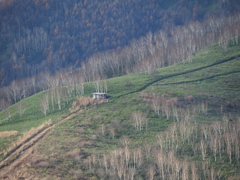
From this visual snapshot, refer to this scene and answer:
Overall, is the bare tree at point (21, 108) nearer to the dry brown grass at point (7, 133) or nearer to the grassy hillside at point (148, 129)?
the grassy hillside at point (148, 129)

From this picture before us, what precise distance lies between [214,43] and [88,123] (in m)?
97.4

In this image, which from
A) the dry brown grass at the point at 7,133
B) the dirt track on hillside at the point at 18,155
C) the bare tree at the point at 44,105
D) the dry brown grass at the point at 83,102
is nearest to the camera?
the dirt track on hillside at the point at 18,155

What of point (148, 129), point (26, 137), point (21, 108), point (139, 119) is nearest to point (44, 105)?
point (21, 108)

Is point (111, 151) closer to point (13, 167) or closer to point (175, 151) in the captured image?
point (175, 151)

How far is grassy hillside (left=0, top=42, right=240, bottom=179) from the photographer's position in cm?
6234

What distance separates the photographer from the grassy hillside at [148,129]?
62.3 metres

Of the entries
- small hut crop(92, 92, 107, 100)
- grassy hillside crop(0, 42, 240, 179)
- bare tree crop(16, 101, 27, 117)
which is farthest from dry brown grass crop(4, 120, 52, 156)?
small hut crop(92, 92, 107, 100)

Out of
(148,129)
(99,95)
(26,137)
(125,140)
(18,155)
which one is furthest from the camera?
(99,95)

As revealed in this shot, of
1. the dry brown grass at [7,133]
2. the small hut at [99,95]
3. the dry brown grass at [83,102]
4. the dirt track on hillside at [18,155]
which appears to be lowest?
the dirt track on hillside at [18,155]

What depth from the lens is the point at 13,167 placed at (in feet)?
210

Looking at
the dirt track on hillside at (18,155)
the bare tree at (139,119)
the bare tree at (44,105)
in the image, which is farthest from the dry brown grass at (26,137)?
the bare tree at (139,119)

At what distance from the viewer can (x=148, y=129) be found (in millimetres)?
83375

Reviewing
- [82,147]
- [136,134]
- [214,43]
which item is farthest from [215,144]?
[214,43]

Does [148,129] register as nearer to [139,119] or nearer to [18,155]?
[139,119]
